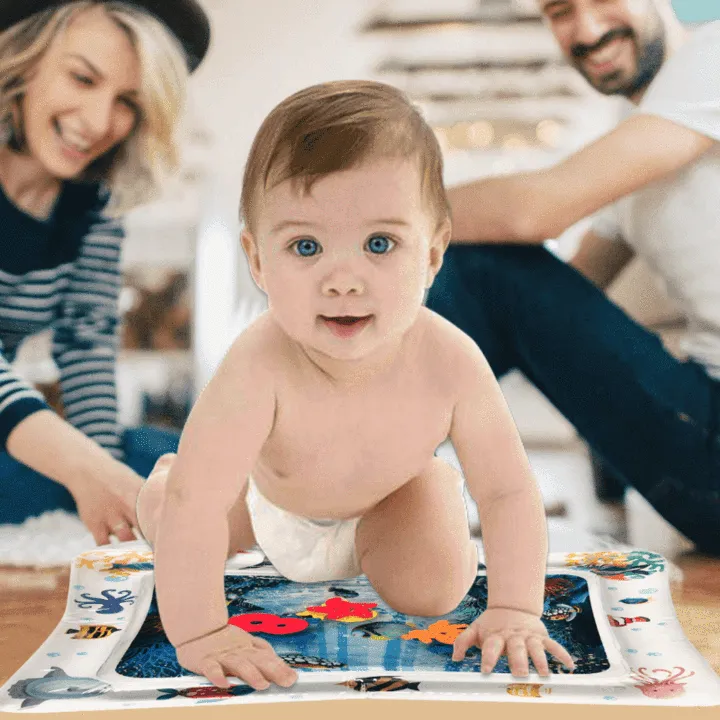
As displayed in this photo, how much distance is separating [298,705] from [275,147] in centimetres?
38

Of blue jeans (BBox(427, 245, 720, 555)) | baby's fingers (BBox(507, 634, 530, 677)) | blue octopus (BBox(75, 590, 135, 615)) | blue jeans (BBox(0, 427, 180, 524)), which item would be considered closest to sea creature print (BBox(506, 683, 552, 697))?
baby's fingers (BBox(507, 634, 530, 677))

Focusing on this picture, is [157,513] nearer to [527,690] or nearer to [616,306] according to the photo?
[527,690]

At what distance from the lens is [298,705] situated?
A: 58cm

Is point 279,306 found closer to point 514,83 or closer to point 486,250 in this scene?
point 486,250

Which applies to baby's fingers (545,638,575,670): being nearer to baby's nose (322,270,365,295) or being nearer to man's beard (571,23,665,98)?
baby's nose (322,270,365,295)

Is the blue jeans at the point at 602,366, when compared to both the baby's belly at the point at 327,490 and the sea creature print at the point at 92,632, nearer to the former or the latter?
the baby's belly at the point at 327,490

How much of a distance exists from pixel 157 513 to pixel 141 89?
72 cm

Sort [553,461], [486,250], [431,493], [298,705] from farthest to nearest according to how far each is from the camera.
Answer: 1. [553,461]
2. [486,250]
3. [431,493]
4. [298,705]

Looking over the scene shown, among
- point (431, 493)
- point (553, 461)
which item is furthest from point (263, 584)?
point (553, 461)

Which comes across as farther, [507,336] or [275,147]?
[507,336]

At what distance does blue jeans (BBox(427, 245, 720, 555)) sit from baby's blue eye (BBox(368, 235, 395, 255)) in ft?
1.53

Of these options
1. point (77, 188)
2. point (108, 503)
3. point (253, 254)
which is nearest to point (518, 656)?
point (253, 254)

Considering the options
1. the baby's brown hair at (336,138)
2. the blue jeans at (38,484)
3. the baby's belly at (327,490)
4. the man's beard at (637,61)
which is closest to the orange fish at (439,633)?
the baby's belly at (327,490)

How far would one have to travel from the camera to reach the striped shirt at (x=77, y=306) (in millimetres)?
1285
